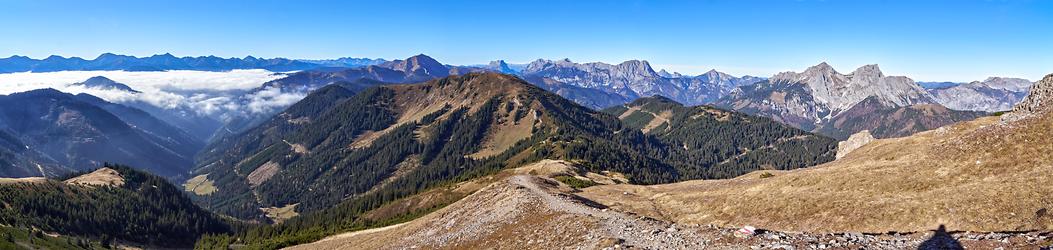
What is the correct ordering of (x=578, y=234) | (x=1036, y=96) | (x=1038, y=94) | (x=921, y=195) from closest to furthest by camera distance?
(x=921, y=195)
(x=578, y=234)
(x=1038, y=94)
(x=1036, y=96)

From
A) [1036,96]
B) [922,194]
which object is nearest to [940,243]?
[922,194]

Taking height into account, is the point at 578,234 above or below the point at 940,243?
below

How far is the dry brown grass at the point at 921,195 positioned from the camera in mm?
Result: 46562

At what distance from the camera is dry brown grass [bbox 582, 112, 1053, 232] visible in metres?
46.6


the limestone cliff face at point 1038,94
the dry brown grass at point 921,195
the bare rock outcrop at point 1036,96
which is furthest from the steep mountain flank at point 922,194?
the bare rock outcrop at point 1036,96

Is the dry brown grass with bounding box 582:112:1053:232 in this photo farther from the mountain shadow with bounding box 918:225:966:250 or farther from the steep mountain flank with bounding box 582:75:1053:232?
the mountain shadow with bounding box 918:225:966:250

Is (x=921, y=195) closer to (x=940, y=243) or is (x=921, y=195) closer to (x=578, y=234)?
(x=940, y=243)

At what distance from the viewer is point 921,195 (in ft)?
175

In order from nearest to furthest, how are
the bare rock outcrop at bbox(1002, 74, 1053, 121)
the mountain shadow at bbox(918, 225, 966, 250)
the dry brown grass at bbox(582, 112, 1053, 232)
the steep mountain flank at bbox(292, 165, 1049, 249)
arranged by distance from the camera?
the mountain shadow at bbox(918, 225, 966, 250) → the steep mountain flank at bbox(292, 165, 1049, 249) → the dry brown grass at bbox(582, 112, 1053, 232) → the bare rock outcrop at bbox(1002, 74, 1053, 121)

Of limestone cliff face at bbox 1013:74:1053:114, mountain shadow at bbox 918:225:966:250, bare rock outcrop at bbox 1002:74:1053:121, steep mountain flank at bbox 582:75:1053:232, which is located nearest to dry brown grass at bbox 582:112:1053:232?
steep mountain flank at bbox 582:75:1053:232

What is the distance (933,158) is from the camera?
64.9 metres

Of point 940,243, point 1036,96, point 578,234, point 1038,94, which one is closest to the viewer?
point 940,243

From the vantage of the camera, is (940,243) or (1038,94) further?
(1038,94)

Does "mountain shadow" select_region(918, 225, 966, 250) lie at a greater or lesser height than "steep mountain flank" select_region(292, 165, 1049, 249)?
greater
